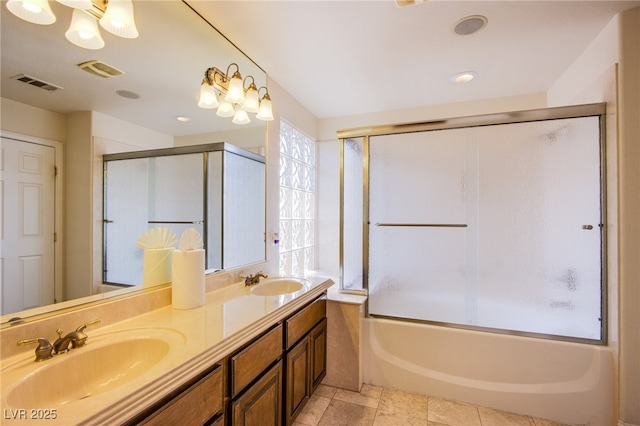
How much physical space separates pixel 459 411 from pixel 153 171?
238 centimetres

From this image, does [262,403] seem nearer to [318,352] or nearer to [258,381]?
[258,381]

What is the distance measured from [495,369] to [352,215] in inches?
58.5

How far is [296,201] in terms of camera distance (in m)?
2.92

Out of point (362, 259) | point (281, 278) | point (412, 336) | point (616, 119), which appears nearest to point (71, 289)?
point (281, 278)

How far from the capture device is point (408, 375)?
2.12m

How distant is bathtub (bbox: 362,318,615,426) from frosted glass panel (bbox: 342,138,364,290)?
369mm

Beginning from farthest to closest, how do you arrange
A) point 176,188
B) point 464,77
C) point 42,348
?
point 464,77, point 176,188, point 42,348

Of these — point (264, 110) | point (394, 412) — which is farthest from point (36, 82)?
point (394, 412)

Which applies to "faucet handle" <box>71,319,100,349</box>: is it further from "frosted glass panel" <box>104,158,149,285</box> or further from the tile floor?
the tile floor

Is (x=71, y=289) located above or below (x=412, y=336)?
above

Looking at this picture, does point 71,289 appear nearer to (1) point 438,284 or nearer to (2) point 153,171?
(2) point 153,171

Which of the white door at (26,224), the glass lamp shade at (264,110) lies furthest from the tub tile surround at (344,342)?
the white door at (26,224)

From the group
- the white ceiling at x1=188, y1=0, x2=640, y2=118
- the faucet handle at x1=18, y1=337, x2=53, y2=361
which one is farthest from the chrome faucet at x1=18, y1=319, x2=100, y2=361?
the white ceiling at x1=188, y1=0, x2=640, y2=118

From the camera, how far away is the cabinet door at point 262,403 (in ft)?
3.61
